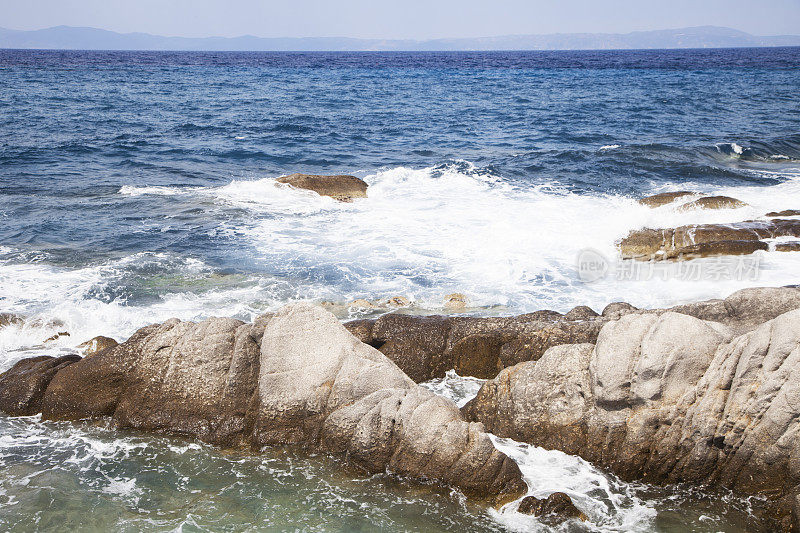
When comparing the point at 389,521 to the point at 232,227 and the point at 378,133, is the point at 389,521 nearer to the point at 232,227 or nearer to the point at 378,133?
the point at 232,227

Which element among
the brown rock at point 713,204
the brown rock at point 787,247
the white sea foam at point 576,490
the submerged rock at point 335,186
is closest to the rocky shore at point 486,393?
the white sea foam at point 576,490

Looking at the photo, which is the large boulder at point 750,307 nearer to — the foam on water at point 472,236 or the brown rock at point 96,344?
the foam on water at point 472,236

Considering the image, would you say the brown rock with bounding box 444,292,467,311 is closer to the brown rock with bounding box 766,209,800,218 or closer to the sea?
the sea

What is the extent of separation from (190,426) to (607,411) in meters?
5.08

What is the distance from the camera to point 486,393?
7.76m

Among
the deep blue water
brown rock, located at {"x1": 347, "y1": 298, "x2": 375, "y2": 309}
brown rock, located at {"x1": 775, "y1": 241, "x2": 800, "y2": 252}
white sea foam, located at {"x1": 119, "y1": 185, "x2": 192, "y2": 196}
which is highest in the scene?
the deep blue water

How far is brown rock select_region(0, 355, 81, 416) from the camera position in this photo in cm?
839

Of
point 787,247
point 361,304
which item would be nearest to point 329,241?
point 361,304

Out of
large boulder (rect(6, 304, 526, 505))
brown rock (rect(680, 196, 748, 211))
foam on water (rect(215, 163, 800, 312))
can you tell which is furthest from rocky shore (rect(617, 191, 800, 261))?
large boulder (rect(6, 304, 526, 505))

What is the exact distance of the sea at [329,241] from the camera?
22.0 ft

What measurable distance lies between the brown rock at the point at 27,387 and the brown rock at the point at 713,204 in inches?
592

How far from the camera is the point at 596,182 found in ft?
71.8

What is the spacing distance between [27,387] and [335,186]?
1306 cm

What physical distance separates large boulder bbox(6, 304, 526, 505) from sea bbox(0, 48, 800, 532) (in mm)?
246
